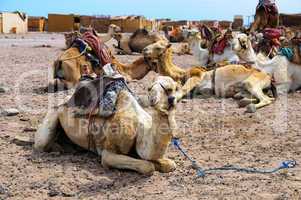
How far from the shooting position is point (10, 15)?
44.0m

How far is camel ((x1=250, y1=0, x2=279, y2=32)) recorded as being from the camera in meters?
14.1

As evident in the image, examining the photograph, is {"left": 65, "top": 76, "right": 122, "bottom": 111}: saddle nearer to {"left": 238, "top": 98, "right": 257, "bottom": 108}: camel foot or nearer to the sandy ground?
the sandy ground

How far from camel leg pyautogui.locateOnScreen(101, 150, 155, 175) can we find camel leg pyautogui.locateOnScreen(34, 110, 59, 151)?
2.36 ft

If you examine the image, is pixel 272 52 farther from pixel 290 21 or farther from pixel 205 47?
pixel 290 21

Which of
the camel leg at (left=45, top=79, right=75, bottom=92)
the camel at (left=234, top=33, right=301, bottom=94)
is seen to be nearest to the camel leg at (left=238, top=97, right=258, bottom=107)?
the camel at (left=234, top=33, right=301, bottom=94)

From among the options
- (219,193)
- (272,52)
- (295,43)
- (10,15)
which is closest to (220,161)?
(219,193)

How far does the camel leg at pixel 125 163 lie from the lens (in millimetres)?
4566

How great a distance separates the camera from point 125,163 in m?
4.65

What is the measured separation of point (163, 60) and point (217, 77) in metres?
0.88

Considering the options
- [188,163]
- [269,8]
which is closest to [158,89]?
[188,163]

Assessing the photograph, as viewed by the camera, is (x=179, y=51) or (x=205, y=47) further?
(x=179, y=51)

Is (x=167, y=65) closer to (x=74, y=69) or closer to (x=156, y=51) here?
(x=156, y=51)

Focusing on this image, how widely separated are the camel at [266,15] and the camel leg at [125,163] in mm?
9938

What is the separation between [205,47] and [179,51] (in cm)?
631
